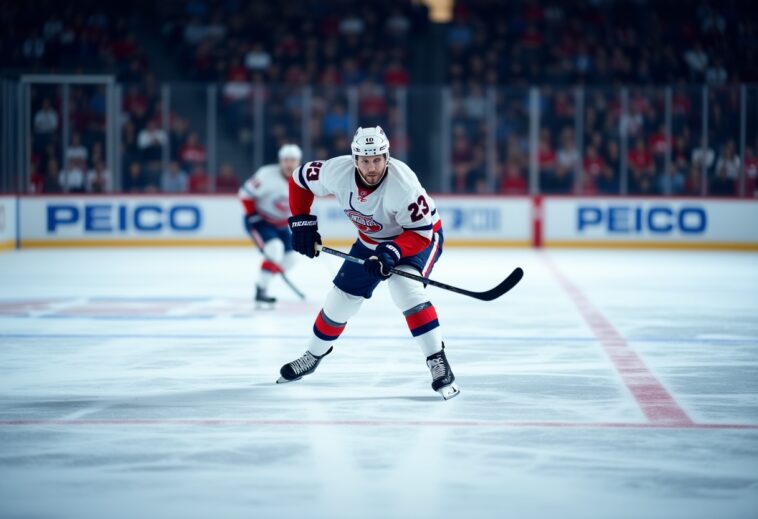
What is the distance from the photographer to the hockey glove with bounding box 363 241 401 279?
4855mm

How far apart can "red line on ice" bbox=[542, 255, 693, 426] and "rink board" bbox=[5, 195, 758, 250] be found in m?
6.80

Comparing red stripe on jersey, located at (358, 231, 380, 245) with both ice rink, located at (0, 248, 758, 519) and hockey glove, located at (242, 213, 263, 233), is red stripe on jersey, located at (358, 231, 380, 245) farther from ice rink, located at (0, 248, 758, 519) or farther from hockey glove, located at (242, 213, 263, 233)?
hockey glove, located at (242, 213, 263, 233)

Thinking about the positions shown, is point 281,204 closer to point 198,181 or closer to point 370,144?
point 370,144

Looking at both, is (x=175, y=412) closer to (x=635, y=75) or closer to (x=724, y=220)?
(x=724, y=220)

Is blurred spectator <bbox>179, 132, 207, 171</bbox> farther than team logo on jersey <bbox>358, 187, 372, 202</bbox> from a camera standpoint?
Yes

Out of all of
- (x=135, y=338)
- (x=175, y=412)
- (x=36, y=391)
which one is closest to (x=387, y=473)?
(x=175, y=412)

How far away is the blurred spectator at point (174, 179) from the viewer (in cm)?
1498

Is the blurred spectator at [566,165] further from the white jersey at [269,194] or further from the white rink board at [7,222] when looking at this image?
the white jersey at [269,194]

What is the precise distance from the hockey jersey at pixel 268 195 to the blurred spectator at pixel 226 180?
618cm

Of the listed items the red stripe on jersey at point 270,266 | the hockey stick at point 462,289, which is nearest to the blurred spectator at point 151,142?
the red stripe on jersey at point 270,266

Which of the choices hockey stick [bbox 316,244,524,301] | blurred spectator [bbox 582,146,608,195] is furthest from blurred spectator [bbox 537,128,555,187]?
hockey stick [bbox 316,244,524,301]

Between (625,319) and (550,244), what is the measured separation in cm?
744

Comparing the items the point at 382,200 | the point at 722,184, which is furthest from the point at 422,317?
the point at 722,184

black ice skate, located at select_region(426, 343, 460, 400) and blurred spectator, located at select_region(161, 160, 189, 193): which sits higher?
blurred spectator, located at select_region(161, 160, 189, 193)
